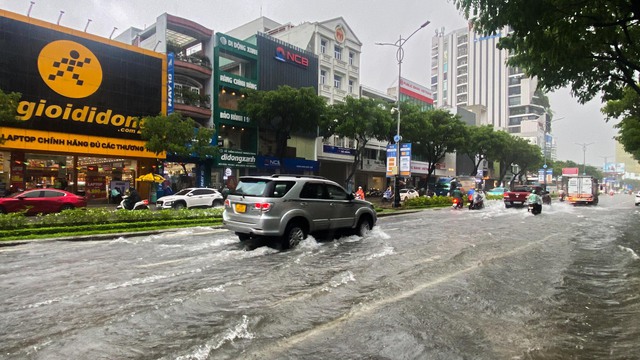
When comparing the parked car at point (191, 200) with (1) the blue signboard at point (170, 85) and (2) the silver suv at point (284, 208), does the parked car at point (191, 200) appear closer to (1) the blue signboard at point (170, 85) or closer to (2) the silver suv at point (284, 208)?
(1) the blue signboard at point (170, 85)

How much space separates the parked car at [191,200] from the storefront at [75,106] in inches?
284

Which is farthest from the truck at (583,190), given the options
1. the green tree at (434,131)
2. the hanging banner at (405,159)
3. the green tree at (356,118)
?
the hanging banner at (405,159)

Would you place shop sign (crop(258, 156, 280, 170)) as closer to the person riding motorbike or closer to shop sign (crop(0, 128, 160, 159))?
shop sign (crop(0, 128, 160, 159))

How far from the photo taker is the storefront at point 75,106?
76.1 ft

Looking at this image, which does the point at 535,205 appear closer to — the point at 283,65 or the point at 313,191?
the point at 313,191

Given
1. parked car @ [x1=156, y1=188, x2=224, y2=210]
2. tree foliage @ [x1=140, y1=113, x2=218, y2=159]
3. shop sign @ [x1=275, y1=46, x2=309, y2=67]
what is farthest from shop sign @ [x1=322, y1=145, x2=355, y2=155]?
parked car @ [x1=156, y1=188, x2=224, y2=210]

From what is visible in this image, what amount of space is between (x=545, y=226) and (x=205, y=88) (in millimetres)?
27278

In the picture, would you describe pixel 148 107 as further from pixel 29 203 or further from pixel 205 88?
pixel 29 203

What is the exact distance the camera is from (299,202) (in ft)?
31.4

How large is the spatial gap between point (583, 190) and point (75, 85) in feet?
137

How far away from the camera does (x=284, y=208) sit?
9195 millimetres

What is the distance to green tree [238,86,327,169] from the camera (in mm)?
32312

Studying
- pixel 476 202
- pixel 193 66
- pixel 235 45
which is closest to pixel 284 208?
pixel 476 202

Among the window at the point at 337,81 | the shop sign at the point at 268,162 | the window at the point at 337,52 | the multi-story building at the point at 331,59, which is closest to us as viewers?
the shop sign at the point at 268,162
